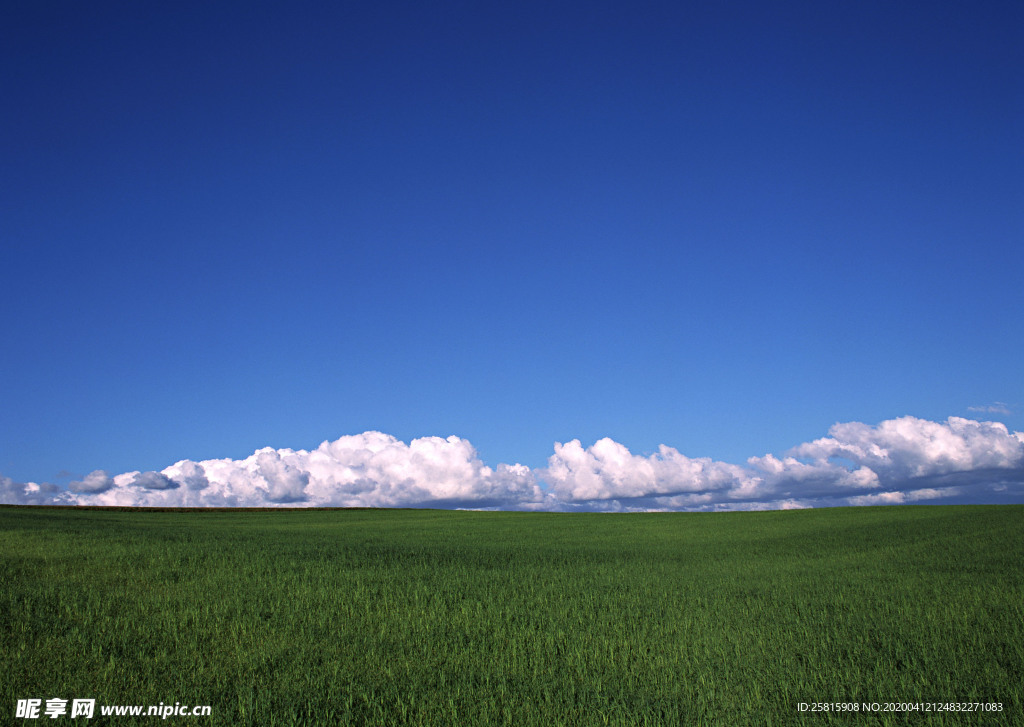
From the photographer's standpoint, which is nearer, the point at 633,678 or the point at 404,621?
the point at 633,678

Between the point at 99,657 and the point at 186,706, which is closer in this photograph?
the point at 186,706

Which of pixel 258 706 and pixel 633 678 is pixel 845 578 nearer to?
pixel 633 678

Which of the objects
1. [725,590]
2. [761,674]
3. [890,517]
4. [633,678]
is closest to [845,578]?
[725,590]

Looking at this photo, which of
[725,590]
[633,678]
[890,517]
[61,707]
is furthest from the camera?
[890,517]

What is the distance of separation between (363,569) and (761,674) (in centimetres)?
1180

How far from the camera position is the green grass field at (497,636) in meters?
8.29

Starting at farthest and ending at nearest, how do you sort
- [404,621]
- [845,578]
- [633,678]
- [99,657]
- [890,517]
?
[890,517], [845,578], [404,621], [99,657], [633,678]

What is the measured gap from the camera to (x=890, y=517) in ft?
130

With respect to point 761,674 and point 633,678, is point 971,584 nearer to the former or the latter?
point 761,674

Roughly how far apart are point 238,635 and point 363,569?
275 inches

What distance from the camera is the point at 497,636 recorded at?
11078mm

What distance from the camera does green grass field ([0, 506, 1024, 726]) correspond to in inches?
326

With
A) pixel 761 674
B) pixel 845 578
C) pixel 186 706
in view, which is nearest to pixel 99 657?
pixel 186 706

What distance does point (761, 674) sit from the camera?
364 inches
